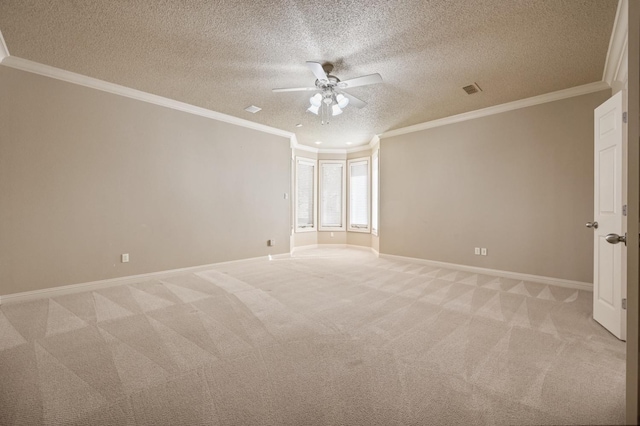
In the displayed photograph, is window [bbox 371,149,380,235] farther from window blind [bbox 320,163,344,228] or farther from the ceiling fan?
the ceiling fan

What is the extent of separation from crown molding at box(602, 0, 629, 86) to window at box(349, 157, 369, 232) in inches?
197

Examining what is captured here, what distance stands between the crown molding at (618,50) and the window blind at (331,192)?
5.74m

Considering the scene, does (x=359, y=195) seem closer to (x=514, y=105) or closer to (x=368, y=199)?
(x=368, y=199)

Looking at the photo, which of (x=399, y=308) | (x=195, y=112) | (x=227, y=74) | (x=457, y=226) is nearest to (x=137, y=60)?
(x=227, y=74)

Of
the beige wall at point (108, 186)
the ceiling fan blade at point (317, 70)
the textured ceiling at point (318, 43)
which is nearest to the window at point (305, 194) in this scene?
the beige wall at point (108, 186)

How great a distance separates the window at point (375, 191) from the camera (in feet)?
22.9

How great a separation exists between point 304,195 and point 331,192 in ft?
2.83

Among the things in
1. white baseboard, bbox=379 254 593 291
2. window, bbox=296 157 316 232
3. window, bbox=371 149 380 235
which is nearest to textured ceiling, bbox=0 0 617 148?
window, bbox=371 149 380 235

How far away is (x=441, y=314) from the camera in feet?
10.0

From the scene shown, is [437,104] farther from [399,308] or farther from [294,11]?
[399,308]

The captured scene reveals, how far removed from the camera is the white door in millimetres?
2498

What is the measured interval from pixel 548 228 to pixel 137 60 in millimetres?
6329

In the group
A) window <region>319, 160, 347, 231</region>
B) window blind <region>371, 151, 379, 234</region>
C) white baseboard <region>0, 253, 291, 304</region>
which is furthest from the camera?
window <region>319, 160, 347, 231</region>

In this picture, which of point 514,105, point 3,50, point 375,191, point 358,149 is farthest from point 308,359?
point 358,149
